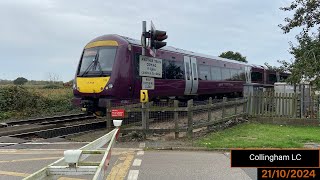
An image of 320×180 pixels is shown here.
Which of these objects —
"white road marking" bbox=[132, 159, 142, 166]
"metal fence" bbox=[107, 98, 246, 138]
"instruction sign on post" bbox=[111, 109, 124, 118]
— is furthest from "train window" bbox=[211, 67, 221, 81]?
"white road marking" bbox=[132, 159, 142, 166]

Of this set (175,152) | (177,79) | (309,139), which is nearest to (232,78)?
(177,79)

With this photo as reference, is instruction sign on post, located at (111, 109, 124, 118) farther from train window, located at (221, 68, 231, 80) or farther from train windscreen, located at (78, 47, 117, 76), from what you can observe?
train window, located at (221, 68, 231, 80)

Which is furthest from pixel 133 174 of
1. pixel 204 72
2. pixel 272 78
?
pixel 272 78

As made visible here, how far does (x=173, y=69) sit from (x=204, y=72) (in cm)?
442

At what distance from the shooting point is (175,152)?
430 inches

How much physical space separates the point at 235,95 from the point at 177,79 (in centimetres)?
1250

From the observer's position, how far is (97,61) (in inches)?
668

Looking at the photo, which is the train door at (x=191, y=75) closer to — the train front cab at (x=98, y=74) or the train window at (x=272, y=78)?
the train front cab at (x=98, y=74)

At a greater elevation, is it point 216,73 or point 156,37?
point 156,37

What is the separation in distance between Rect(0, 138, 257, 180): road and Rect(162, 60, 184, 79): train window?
26.3 feet

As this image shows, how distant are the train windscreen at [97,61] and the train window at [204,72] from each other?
812 centimetres

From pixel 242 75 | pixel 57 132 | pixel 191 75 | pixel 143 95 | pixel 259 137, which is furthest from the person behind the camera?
pixel 242 75

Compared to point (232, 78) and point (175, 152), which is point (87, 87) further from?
point (232, 78)

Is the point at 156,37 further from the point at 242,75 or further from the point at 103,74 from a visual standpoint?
the point at 242,75
